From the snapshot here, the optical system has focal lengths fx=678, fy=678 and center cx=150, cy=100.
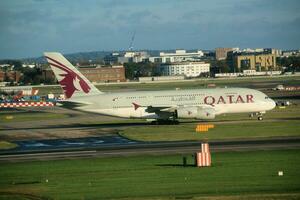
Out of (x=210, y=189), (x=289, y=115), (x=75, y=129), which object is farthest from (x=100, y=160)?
(x=289, y=115)

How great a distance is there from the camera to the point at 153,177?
33344mm

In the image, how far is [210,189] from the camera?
96.5 ft

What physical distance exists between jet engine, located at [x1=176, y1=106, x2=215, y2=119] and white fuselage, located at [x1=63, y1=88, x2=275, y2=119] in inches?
29.9

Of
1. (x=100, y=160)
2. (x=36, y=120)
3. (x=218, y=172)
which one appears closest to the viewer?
(x=218, y=172)

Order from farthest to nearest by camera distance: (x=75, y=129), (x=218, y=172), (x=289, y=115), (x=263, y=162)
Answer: (x=289, y=115)
(x=75, y=129)
(x=263, y=162)
(x=218, y=172)

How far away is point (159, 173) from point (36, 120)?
2029 inches

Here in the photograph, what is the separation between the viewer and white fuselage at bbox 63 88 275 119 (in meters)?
67.1

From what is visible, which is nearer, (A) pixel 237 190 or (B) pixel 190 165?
(A) pixel 237 190

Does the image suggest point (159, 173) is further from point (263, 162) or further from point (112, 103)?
point (112, 103)

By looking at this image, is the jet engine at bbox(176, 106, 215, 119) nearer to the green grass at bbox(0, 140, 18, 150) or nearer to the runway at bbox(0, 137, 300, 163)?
the runway at bbox(0, 137, 300, 163)

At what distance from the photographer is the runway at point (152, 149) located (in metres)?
44.0

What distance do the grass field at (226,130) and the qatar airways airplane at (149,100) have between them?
1.79 metres

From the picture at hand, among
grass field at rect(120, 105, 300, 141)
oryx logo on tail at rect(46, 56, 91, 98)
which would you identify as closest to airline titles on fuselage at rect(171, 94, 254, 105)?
grass field at rect(120, 105, 300, 141)

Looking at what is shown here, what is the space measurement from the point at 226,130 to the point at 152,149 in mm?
12547
